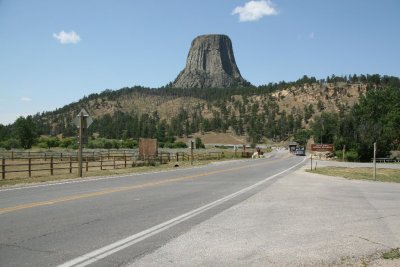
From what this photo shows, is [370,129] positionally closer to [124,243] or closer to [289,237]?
[289,237]

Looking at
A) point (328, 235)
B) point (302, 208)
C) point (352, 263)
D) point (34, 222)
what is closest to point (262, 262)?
point (352, 263)

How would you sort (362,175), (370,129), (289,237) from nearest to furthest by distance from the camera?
(289,237)
(362,175)
(370,129)

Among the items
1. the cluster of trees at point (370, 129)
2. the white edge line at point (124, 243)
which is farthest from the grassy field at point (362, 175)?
the cluster of trees at point (370, 129)

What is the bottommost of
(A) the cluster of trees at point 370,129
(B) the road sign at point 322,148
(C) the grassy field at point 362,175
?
(C) the grassy field at point 362,175

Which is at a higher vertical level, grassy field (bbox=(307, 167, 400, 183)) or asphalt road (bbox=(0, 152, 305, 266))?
asphalt road (bbox=(0, 152, 305, 266))

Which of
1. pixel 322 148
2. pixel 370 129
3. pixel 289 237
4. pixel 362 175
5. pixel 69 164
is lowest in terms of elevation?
pixel 69 164

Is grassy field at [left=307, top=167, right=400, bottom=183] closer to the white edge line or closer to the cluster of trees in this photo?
the white edge line

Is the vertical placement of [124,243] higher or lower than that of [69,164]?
higher

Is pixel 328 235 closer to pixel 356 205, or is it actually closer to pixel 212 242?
pixel 212 242

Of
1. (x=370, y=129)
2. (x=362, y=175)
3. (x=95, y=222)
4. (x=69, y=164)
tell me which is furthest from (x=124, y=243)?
(x=370, y=129)

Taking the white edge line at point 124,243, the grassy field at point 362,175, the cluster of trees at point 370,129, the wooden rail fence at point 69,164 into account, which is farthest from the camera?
the cluster of trees at point 370,129

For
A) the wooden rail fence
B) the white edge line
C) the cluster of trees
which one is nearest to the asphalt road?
the white edge line

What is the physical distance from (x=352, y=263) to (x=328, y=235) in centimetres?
206

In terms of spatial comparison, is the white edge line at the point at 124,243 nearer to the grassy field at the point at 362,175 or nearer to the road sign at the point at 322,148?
the grassy field at the point at 362,175
